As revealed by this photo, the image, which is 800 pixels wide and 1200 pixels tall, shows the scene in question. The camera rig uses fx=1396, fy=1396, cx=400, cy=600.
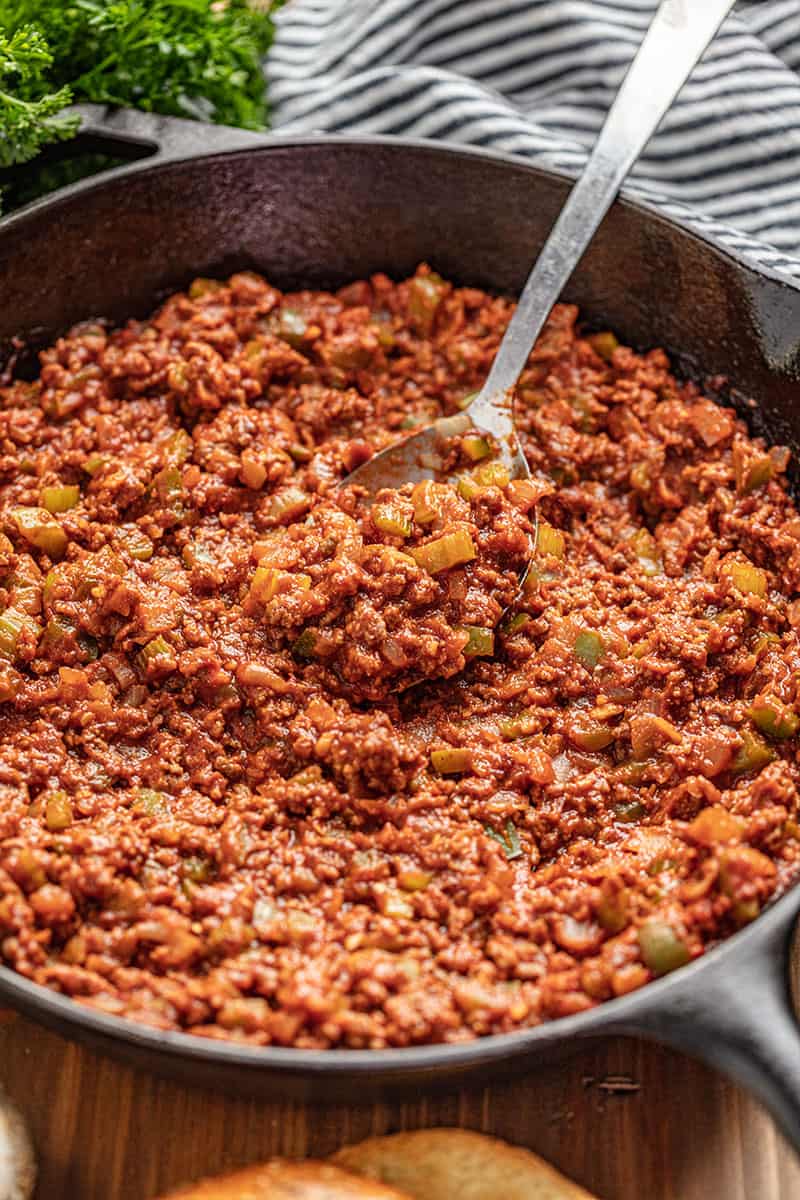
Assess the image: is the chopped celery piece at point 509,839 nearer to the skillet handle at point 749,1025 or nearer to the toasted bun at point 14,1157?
the skillet handle at point 749,1025

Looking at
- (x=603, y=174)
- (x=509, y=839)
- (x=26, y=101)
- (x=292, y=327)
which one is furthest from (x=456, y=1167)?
(x=26, y=101)

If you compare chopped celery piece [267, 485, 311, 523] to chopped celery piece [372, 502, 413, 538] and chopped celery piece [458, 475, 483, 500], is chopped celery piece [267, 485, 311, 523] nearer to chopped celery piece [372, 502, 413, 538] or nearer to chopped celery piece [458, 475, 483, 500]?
chopped celery piece [372, 502, 413, 538]

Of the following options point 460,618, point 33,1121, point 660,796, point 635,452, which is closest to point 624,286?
point 635,452

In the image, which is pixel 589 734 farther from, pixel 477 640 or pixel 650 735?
pixel 477 640

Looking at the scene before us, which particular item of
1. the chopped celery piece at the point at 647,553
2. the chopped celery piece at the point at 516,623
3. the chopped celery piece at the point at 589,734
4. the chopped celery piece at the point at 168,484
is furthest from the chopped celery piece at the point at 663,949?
the chopped celery piece at the point at 168,484

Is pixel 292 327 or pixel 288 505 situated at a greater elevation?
pixel 292 327

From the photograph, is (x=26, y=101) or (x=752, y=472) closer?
(x=752, y=472)
